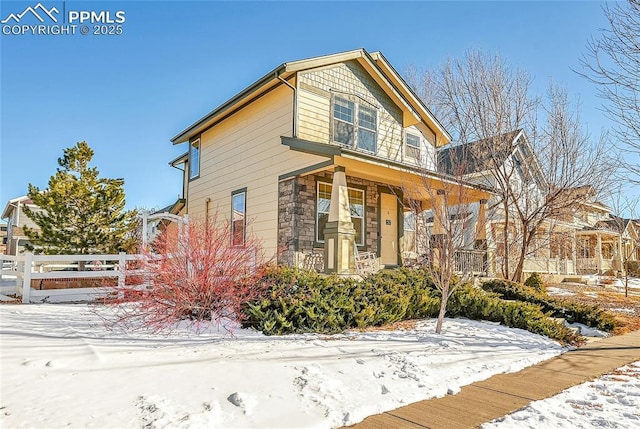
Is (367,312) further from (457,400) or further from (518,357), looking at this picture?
(457,400)

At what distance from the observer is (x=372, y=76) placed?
13000mm

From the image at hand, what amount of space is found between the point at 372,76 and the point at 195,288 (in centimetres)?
977

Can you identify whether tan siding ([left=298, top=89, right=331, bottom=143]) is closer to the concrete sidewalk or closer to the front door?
the front door

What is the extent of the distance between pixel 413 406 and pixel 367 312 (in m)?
2.92

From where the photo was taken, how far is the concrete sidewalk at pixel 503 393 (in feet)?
10.9

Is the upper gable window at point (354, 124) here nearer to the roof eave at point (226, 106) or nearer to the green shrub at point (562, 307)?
the roof eave at point (226, 106)

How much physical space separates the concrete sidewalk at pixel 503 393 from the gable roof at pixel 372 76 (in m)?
8.91

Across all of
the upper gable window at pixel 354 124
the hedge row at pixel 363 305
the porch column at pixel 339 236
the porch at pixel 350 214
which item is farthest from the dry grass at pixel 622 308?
the upper gable window at pixel 354 124

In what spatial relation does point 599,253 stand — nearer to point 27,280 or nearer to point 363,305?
point 363,305

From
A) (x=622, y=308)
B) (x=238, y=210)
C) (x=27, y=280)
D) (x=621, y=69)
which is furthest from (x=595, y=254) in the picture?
(x=27, y=280)

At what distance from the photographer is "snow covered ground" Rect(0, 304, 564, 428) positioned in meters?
3.06

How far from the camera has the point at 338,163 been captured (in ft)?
30.9

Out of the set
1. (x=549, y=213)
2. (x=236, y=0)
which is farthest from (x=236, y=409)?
(x=549, y=213)

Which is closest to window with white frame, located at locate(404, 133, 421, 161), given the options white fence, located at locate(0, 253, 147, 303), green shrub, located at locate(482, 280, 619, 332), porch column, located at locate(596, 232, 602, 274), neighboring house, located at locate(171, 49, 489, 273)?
neighboring house, located at locate(171, 49, 489, 273)
